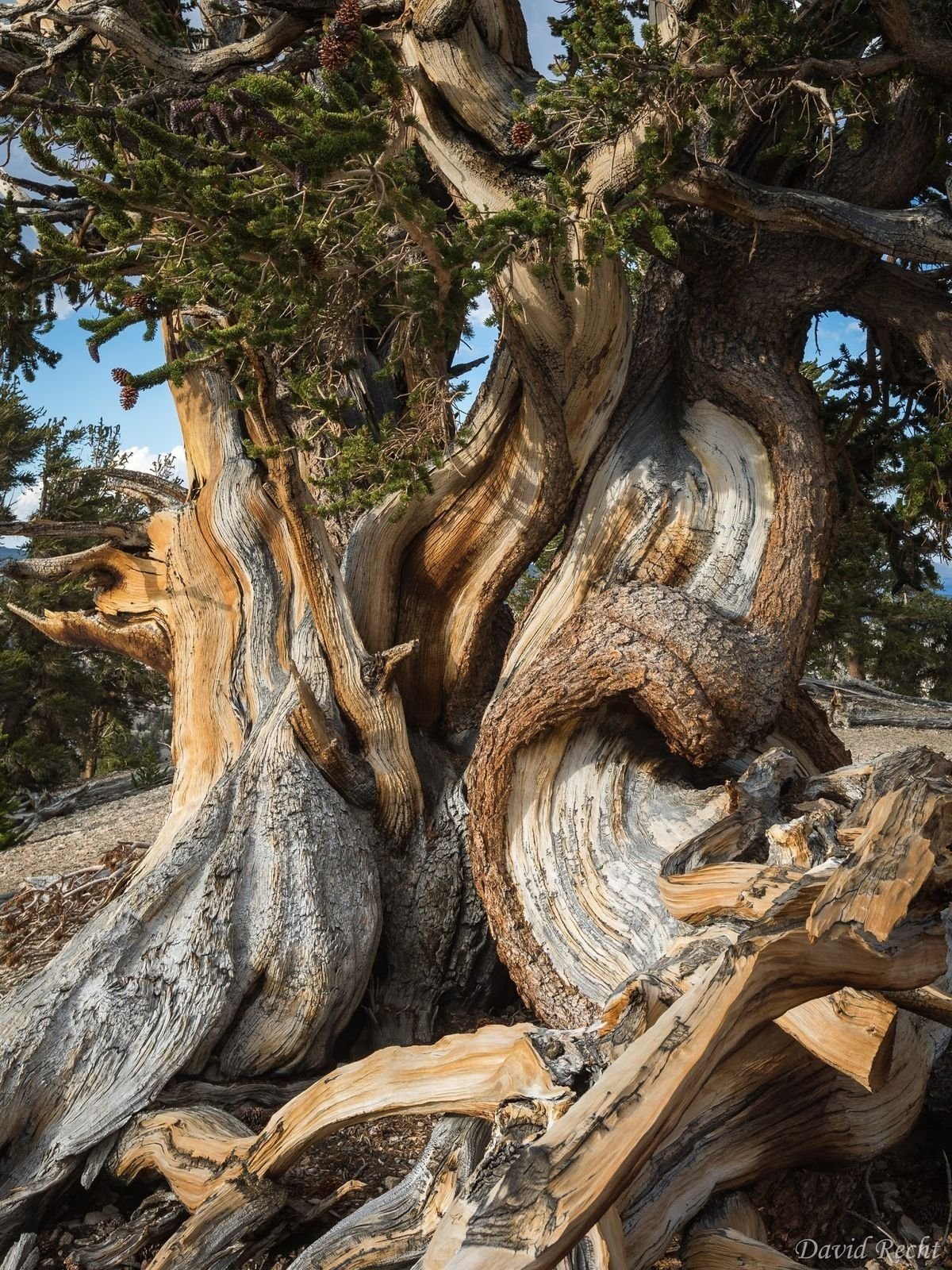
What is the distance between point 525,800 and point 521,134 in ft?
8.80

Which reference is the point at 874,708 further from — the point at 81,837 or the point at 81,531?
the point at 81,531

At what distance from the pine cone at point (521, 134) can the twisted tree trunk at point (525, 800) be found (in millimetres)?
225

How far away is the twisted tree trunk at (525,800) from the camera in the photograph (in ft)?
7.06

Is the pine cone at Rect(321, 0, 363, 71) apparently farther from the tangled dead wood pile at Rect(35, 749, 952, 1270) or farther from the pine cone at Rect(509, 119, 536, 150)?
the tangled dead wood pile at Rect(35, 749, 952, 1270)

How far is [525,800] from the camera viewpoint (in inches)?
156

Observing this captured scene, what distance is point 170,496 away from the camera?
5320mm

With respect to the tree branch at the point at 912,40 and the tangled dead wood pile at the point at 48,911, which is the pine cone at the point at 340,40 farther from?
the tangled dead wood pile at the point at 48,911

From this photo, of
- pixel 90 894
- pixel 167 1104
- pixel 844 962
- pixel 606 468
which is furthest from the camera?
pixel 90 894

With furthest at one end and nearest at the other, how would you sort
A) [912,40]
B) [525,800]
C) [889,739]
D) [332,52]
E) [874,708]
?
[874,708], [889,739], [525,800], [912,40], [332,52]

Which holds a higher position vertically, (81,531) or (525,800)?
(81,531)

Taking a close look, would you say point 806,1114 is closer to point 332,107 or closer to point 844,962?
point 844,962

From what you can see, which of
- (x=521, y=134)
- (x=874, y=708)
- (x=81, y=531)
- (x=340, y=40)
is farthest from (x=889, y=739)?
(x=340, y=40)

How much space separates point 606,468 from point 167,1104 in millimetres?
3226

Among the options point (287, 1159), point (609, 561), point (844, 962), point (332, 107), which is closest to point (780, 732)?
point (609, 561)
